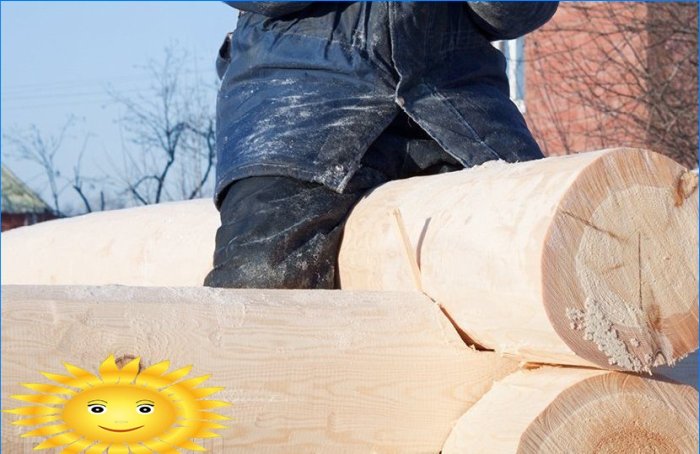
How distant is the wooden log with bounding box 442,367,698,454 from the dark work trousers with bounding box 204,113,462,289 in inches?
21.6

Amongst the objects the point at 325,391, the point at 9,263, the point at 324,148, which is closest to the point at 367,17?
the point at 324,148

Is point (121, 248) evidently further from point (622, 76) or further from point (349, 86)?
point (622, 76)

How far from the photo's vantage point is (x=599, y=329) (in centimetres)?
186

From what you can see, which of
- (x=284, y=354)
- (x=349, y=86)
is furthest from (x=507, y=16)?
(x=284, y=354)

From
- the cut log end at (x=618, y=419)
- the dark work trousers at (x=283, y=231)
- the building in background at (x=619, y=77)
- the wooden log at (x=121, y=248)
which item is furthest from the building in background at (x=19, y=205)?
the cut log end at (x=618, y=419)

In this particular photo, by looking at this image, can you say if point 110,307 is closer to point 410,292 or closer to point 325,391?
point 325,391

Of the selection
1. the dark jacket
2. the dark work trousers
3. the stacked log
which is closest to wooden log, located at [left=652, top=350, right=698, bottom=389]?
the stacked log

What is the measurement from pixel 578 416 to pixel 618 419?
0.10 meters

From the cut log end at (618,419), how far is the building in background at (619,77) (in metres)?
5.28

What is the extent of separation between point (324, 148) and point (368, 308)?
526 mm

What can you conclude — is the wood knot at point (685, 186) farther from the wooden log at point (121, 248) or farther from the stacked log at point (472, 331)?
the wooden log at point (121, 248)

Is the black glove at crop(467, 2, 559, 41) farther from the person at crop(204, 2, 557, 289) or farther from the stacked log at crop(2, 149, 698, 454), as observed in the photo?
the stacked log at crop(2, 149, 698, 454)

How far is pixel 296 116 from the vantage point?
2.47m

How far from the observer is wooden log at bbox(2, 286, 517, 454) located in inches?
67.4
